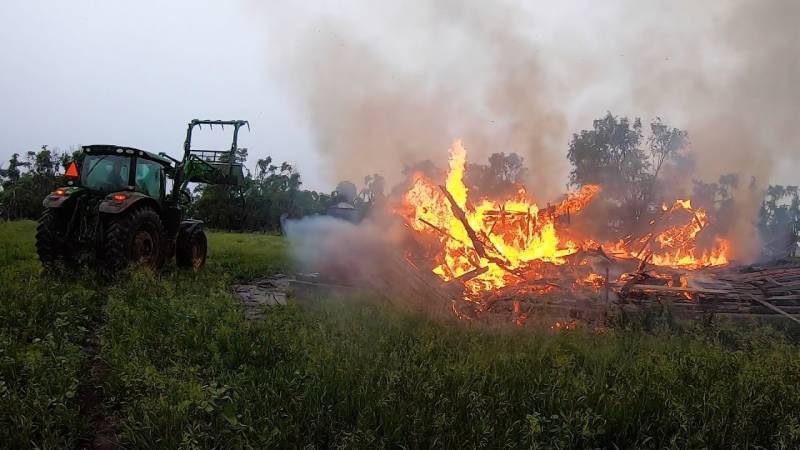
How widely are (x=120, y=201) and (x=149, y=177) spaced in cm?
162

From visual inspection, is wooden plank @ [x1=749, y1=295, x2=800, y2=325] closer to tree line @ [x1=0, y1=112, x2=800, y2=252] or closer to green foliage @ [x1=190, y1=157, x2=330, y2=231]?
tree line @ [x1=0, y1=112, x2=800, y2=252]

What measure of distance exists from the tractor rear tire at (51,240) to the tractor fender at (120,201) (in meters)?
1.10

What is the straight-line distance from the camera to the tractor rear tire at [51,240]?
9.23 m

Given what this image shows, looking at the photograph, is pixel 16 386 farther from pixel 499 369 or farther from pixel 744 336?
pixel 744 336

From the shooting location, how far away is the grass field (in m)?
3.63

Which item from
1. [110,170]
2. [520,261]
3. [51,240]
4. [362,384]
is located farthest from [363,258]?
[362,384]

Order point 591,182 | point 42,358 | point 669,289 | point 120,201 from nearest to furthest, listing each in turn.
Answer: point 42,358
point 669,289
point 120,201
point 591,182

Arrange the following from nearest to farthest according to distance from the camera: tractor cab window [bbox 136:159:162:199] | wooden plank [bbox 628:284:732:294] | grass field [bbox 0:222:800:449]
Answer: grass field [bbox 0:222:800:449]
wooden plank [bbox 628:284:732:294]
tractor cab window [bbox 136:159:162:199]

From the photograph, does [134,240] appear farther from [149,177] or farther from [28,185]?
[28,185]

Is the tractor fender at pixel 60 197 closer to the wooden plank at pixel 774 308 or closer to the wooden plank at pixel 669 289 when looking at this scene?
the wooden plank at pixel 669 289

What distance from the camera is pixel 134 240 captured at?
9461 mm

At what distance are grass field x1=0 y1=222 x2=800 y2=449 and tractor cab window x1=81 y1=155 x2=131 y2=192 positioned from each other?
3.95 meters

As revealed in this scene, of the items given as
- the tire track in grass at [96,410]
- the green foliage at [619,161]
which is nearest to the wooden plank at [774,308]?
the tire track in grass at [96,410]

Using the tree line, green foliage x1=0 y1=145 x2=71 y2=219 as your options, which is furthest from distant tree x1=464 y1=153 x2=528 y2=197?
green foliage x1=0 y1=145 x2=71 y2=219
